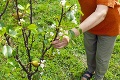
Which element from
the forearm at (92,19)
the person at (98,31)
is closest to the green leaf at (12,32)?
the person at (98,31)

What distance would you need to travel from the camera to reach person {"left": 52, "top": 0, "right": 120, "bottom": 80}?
1.84m

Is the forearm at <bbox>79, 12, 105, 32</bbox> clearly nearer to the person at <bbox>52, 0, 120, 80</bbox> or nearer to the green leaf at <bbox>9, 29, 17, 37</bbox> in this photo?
the person at <bbox>52, 0, 120, 80</bbox>

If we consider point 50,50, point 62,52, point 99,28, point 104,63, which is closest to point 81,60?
point 62,52

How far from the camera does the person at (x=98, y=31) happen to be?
1.84 meters

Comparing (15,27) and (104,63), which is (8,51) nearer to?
(15,27)

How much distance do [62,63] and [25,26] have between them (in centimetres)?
211

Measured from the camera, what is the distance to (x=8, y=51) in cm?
116

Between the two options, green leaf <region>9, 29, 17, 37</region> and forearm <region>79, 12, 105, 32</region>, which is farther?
forearm <region>79, 12, 105, 32</region>

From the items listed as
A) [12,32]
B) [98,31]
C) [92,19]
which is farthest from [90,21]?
[12,32]

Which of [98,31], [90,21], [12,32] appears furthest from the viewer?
[98,31]

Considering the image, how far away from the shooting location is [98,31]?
2438 millimetres

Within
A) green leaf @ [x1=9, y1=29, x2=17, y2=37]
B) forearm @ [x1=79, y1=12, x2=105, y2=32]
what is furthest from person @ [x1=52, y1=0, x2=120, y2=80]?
green leaf @ [x1=9, y1=29, x2=17, y2=37]

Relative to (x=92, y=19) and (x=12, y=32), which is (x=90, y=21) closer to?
(x=92, y=19)

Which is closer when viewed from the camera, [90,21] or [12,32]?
[12,32]
